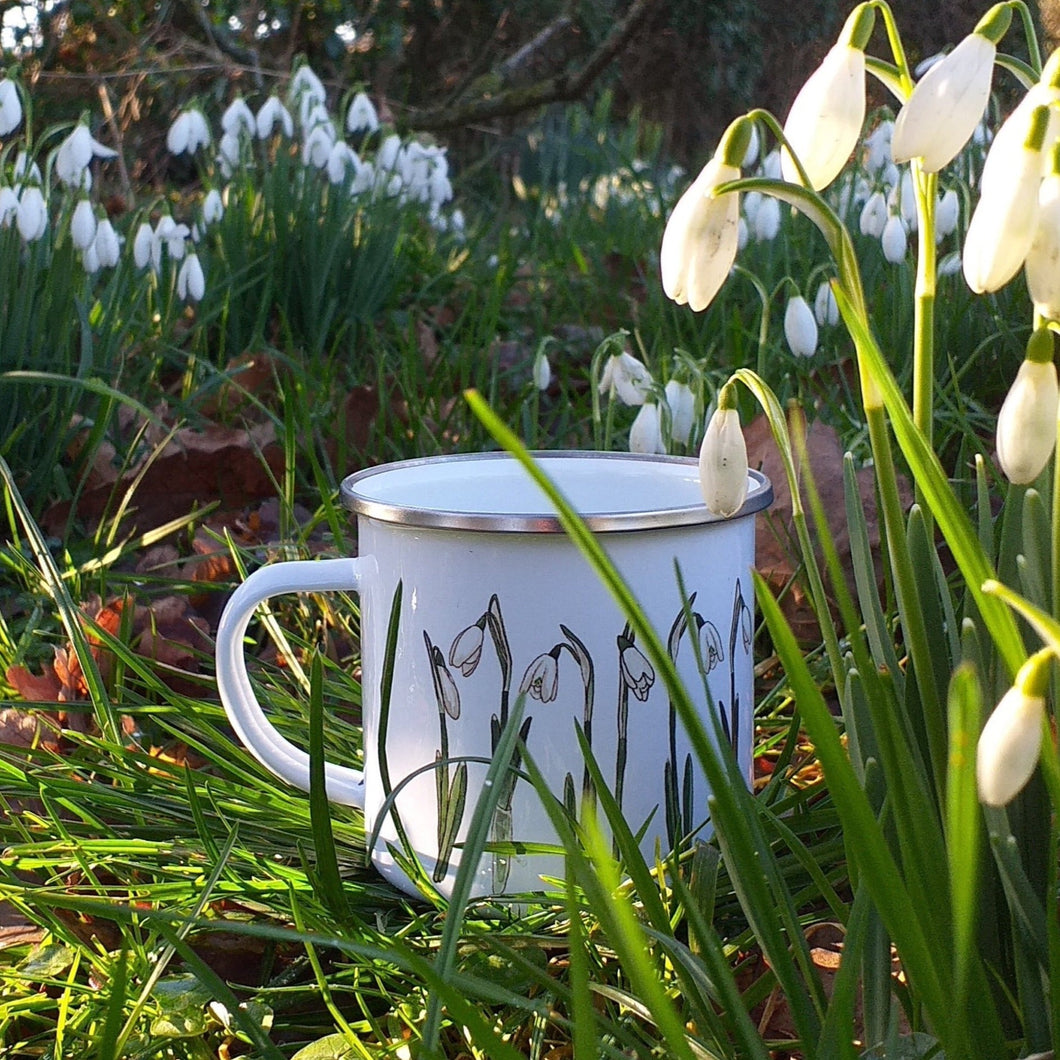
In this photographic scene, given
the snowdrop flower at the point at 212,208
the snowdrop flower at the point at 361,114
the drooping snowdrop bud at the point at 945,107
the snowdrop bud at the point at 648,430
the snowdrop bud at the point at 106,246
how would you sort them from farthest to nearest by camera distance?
the snowdrop flower at the point at 361,114
the snowdrop flower at the point at 212,208
the snowdrop bud at the point at 106,246
the snowdrop bud at the point at 648,430
the drooping snowdrop bud at the point at 945,107

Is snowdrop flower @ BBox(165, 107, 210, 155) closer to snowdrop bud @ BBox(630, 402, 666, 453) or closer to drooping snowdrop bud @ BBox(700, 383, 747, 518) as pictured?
snowdrop bud @ BBox(630, 402, 666, 453)

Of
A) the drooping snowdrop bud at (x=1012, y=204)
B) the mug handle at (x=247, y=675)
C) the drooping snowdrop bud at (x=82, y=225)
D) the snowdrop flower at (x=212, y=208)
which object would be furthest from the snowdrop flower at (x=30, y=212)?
the drooping snowdrop bud at (x=1012, y=204)

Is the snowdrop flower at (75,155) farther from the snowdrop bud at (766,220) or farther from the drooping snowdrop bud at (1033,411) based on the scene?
the drooping snowdrop bud at (1033,411)

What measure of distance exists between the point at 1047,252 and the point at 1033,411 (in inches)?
2.4

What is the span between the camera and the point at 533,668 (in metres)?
0.81

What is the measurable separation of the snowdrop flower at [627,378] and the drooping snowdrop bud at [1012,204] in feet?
3.01

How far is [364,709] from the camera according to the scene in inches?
36.3

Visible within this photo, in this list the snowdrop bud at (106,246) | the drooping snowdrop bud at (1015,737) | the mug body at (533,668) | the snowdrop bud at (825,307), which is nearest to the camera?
the drooping snowdrop bud at (1015,737)

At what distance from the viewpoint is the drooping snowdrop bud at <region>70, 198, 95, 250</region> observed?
78.0 inches

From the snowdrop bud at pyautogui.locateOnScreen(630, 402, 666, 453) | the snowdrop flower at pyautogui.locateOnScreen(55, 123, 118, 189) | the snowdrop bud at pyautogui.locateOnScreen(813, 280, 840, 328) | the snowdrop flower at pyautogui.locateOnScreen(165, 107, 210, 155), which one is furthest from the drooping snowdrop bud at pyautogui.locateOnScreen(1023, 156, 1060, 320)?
the snowdrop flower at pyautogui.locateOnScreen(165, 107, 210, 155)

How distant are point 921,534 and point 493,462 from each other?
418 millimetres

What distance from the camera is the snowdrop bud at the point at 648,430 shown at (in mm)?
1331

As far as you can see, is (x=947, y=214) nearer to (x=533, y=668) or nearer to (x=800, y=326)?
(x=800, y=326)

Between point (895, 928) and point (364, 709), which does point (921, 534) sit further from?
point (364, 709)
